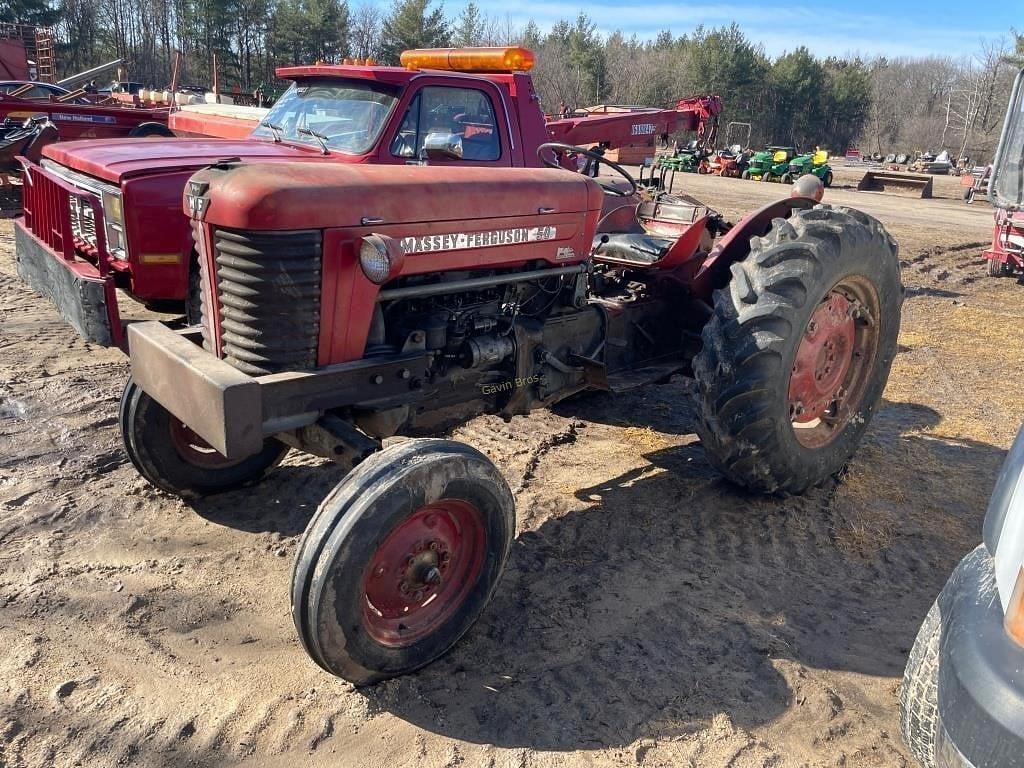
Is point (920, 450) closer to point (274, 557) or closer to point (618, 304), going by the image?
point (618, 304)

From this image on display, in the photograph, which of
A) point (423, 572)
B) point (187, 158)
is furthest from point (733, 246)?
point (187, 158)

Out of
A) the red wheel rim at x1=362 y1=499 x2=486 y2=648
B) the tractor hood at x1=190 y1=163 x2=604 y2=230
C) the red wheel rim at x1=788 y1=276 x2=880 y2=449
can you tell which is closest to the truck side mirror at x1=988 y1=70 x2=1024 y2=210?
the red wheel rim at x1=788 y1=276 x2=880 y2=449

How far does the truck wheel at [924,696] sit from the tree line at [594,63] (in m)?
35.8

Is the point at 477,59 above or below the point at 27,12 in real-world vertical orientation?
below

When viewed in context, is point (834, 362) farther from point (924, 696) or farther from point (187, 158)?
point (187, 158)

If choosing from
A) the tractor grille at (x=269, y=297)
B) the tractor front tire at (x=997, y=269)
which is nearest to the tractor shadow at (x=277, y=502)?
the tractor grille at (x=269, y=297)

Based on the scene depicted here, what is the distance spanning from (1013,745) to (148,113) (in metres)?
14.2

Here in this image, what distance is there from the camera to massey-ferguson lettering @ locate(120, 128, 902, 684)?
8.43 feet

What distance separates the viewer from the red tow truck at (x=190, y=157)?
4438 millimetres

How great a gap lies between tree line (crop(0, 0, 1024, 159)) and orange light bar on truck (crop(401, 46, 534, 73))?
3081 centimetres

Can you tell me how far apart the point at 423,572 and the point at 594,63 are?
4512 centimetres

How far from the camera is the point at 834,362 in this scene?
4168mm

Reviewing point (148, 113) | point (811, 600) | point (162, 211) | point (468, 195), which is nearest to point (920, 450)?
point (811, 600)

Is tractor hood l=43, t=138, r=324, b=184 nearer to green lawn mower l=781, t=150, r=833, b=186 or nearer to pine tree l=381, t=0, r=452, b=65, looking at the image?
green lawn mower l=781, t=150, r=833, b=186
